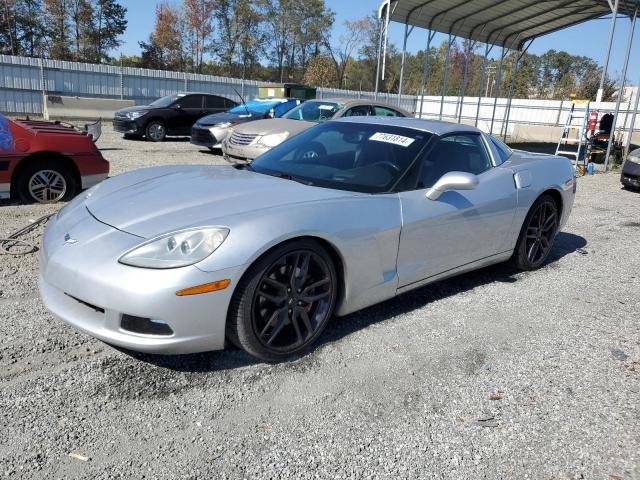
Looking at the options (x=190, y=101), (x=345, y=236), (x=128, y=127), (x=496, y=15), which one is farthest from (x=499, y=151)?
(x=496, y=15)

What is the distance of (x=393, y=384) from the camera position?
280cm

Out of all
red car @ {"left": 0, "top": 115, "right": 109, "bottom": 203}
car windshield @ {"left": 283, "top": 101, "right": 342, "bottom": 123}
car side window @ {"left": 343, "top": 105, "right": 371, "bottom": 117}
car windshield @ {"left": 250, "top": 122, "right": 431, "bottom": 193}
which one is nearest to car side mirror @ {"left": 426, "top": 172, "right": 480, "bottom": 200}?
car windshield @ {"left": 250, "top": 122, "right": 431, "bottom": 193}

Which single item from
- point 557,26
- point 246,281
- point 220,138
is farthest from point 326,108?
point 557,26

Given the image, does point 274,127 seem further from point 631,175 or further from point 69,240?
point 631,175

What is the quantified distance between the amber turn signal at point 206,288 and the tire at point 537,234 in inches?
120

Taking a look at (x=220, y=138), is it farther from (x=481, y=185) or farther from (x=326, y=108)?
(x=481, y=185)

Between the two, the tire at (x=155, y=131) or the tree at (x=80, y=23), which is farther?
the tree at (x=80, y=23)

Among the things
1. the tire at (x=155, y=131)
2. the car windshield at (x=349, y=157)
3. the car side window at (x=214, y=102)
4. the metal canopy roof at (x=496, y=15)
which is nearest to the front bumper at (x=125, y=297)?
the car windshield at (x=349, y=157)

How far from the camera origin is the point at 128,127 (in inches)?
551

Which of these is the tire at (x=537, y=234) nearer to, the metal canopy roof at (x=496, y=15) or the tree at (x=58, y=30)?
the metal canopy roof at (x=496, y=15)

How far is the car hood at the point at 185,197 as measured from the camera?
8.89 feet

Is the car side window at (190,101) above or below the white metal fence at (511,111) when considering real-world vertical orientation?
below

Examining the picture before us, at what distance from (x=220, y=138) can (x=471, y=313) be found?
9026 millimetres

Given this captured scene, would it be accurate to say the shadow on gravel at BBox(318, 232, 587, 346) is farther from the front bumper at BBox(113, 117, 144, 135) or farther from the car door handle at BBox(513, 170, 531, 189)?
the front bumper at BBox(113, 117, 144, 135)
